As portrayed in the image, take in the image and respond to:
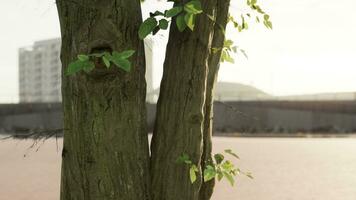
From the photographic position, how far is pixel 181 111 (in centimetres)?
300

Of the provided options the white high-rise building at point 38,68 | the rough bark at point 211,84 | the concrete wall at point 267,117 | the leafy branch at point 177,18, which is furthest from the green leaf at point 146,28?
the white high-rise building at point 38,68

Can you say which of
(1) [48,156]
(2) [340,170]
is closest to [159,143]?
(2) [340,170]

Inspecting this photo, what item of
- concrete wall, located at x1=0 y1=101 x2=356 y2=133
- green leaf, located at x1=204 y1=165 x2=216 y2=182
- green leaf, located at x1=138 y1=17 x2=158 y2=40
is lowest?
concrete wall, located at x1=0 y1=101 x2=356 y2=133

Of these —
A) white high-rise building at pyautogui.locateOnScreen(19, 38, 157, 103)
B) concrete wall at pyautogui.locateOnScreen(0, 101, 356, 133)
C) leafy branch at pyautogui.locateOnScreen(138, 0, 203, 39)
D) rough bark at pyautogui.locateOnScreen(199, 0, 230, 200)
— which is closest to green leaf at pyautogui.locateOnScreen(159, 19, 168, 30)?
leafy branch at pyautogui.locateOnScreen(138, 0, 203, 39)

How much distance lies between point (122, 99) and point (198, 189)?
75 centimetres

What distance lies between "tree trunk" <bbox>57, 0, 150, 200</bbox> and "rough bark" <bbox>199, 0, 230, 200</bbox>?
491 mm

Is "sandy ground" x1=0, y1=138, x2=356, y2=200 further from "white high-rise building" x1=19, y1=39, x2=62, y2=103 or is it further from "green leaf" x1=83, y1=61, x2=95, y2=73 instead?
"white high-rise building" x1=19, y1=39, x2=62, y2=103

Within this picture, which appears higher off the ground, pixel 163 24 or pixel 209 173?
pixel 163 24

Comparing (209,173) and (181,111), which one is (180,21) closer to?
(181,111)

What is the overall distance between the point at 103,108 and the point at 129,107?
14 cm

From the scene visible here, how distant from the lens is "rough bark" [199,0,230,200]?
3.26 m

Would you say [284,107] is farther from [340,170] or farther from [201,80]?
[201,80]

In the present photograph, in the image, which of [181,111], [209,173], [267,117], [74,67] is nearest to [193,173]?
[209,173]

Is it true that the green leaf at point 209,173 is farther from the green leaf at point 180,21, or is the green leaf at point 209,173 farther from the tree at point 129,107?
the green leaf at point 180,21
